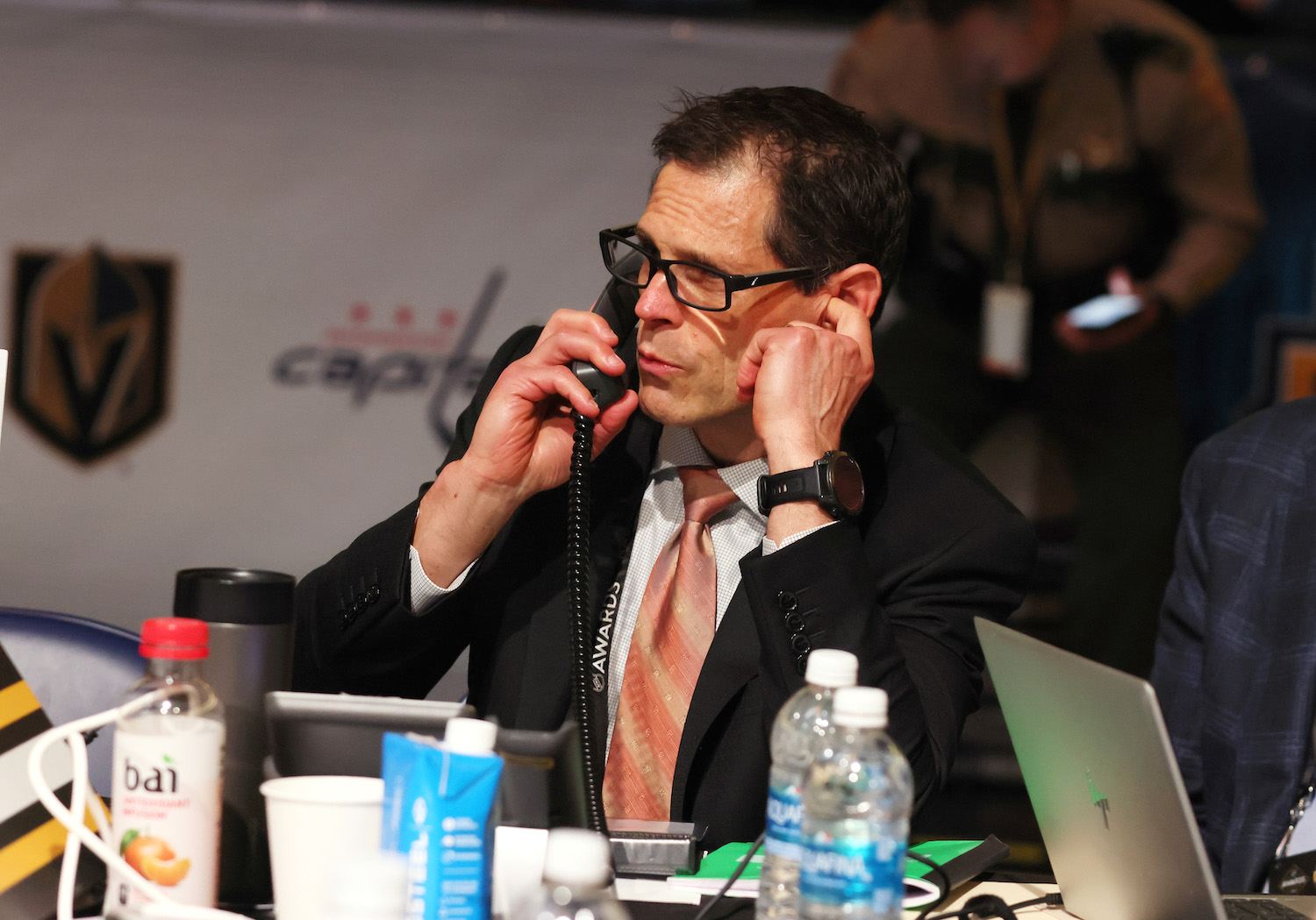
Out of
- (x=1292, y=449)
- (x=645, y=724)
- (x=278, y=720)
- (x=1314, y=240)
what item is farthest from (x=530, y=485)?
(x=1314, y=240)

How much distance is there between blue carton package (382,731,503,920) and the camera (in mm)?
924

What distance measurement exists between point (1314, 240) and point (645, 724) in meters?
2.38

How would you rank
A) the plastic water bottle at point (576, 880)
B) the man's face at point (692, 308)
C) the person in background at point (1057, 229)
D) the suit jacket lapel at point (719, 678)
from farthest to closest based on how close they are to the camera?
the person in background at point (1057, 229), the man's face at point (692, 308), the suit jacket lapel at point (719, 678), the plastic water bottle at point (576, 880)

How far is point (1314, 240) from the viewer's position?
3225mm

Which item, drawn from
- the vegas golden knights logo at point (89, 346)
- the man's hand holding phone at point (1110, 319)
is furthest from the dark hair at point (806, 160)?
the vegas golden knights logo at point (89, 346)

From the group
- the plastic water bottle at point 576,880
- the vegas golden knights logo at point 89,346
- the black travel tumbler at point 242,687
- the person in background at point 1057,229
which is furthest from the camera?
the person in background at point 1057,229

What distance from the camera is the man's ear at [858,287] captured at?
6.06 feet

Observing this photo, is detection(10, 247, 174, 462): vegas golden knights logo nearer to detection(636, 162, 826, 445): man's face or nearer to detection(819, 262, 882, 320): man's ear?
detection(636, 162, 826, 445): man's face

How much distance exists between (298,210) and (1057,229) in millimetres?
1847

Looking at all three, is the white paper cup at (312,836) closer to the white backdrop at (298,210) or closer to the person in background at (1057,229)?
the white backdrop at (298,210)

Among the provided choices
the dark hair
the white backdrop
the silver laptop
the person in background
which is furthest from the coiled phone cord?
the person in background

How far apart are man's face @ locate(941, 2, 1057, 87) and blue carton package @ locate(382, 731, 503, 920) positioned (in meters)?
2.76

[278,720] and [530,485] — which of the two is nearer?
[278,720]

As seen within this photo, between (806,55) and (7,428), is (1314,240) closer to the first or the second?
(806,55)
